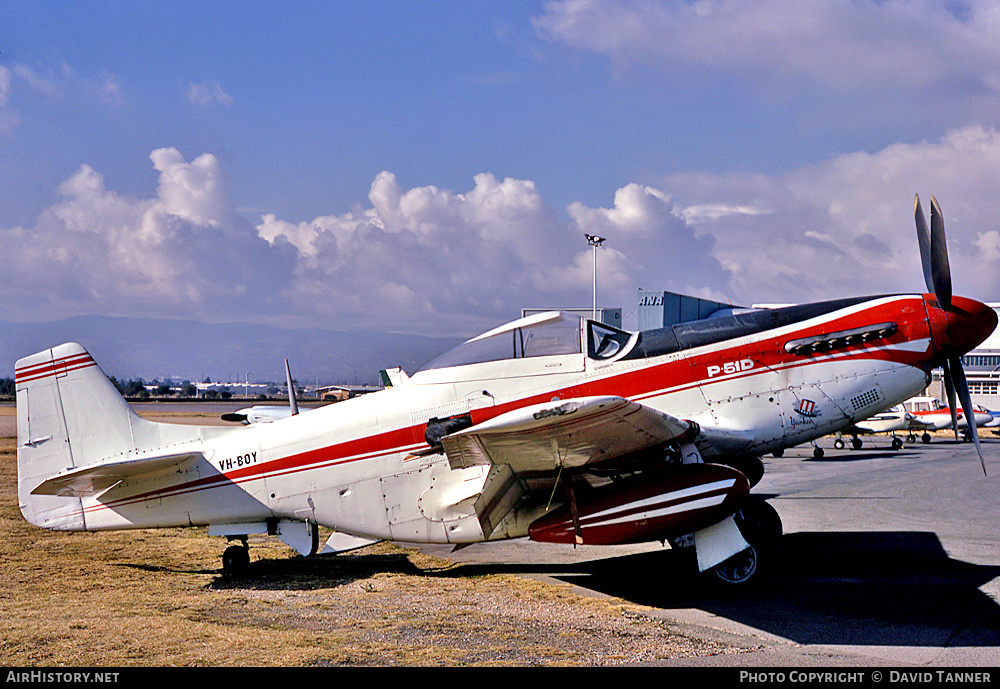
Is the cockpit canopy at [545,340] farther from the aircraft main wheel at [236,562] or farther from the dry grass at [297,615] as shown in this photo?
the aircraft main wheel at [236,562]

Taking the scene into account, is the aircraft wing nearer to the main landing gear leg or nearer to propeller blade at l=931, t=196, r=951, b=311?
the main landing gear leg

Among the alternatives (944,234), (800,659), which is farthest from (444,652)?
(944,234)

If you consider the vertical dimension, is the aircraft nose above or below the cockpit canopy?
below

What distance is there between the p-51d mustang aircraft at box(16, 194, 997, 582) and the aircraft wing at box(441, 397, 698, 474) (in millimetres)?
85

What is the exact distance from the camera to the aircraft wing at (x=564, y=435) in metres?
5.84

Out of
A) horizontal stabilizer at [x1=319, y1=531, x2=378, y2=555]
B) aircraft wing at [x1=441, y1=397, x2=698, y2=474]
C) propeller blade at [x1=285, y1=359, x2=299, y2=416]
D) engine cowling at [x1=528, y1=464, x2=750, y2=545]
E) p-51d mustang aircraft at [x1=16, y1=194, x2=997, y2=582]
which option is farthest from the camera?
propeller blade at [x1=285, y1=359, x2=299, y2=416]

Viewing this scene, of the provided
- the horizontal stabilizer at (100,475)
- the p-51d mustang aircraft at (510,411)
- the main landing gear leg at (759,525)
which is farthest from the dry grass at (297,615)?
the main landing gear leg at (759,525)

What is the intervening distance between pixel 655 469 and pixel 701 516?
0.66 meters

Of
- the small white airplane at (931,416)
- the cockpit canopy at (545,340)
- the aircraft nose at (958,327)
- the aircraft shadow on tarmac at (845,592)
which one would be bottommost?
the small white airplane at (931,416)

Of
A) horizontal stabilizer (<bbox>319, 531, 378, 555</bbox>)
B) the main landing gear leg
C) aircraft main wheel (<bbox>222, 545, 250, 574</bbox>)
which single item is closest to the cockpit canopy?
horizontal stabilizer (<bbox>319, 531, 378, 555</bbox>)

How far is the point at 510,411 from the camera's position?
25.0 ft

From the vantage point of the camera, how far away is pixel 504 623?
6.50 m

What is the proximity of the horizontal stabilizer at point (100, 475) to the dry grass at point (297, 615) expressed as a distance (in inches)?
35.2

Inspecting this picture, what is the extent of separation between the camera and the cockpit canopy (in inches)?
324
